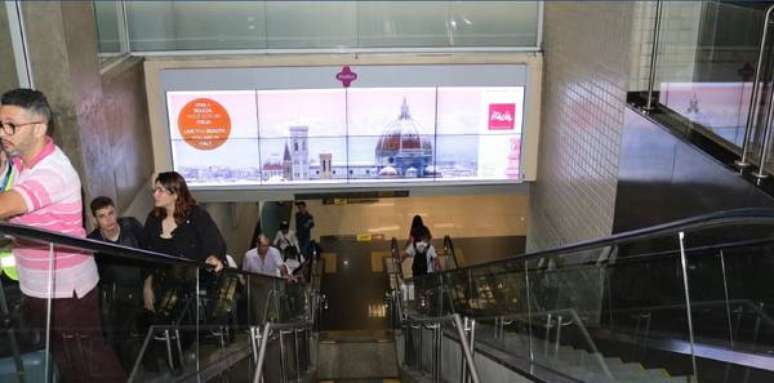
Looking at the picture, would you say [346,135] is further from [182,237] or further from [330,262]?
[182,237]

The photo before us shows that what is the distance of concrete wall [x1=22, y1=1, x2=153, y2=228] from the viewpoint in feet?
22.2

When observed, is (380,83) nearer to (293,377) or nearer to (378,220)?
(293,377)

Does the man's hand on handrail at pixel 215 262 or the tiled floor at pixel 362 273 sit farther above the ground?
the man's hand on handrail at pixel 215 262

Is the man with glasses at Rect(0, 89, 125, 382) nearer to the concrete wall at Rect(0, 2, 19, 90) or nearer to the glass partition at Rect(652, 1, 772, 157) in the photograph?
the glass partition at Rect(652, 1, 772, 157)

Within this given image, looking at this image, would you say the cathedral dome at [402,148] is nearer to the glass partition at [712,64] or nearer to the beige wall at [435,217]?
the glass partition at [712,64]

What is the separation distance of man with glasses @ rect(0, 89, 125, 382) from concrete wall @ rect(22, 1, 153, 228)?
417 cm

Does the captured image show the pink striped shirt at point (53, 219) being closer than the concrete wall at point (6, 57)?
Yes

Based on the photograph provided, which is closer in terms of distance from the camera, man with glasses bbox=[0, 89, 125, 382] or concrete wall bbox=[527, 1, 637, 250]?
man with glasses bbox=[0, 89, 125, 382]

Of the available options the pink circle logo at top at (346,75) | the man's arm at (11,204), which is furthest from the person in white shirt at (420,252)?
the man's arm at (11,204)

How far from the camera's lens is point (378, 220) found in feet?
48.8

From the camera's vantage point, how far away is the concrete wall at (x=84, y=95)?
6758 mm

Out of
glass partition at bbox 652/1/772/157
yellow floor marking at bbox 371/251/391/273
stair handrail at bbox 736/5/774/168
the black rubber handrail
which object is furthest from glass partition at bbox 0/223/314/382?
yellow floor marking at bbox 371/251/391/273

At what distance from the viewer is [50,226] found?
2.96 metres

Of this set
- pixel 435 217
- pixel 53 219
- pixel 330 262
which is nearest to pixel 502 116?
pixel 330 262
